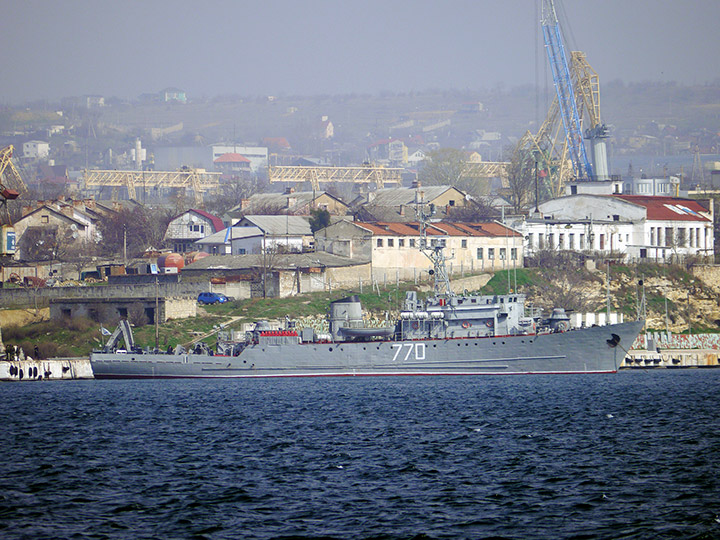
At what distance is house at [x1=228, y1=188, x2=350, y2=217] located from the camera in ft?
362

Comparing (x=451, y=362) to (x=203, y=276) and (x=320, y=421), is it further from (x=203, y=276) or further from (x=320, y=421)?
(x=203, y=276)

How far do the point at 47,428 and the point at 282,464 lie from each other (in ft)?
44.3

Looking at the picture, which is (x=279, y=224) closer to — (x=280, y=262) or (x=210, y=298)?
(x=280, y=262)

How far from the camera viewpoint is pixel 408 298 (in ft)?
210

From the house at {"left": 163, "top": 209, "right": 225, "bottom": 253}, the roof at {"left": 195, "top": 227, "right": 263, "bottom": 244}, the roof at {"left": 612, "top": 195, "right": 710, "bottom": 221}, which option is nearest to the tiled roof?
the house at {"left": 163, "top": 209, "right": 225, "bottom": 253}

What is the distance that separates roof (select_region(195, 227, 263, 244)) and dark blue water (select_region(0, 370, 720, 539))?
38545mm

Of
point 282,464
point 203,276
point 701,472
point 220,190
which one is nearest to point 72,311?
point 203,276

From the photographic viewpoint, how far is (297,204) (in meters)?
113

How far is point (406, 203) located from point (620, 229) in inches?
1003

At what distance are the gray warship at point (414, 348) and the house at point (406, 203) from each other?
3929 cm

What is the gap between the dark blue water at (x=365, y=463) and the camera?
79.2 feet

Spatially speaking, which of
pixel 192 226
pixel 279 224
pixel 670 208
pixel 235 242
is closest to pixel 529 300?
pixel 670 208

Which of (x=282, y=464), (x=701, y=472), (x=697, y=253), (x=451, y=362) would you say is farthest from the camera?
(x=697, y=253)

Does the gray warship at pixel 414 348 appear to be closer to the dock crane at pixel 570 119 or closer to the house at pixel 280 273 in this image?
the house at pixel 280 273
